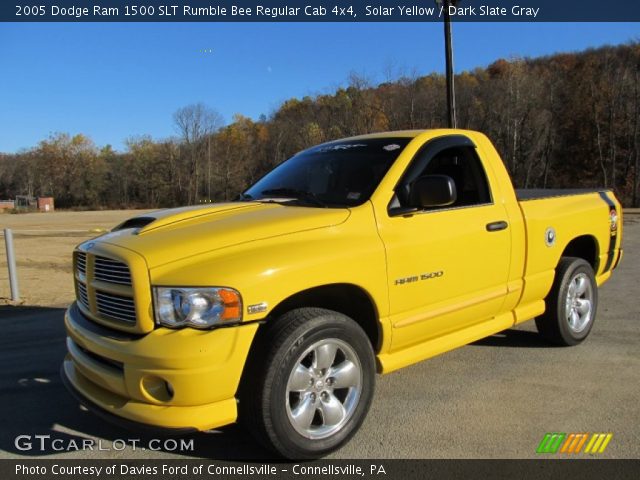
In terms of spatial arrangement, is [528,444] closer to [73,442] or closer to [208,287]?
[208,287]

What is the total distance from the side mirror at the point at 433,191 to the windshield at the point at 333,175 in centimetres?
30

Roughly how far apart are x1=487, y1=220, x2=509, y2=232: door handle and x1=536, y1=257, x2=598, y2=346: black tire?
1088 mm

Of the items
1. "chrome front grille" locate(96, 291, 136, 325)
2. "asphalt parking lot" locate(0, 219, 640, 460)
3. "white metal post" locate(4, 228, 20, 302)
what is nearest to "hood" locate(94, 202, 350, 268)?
"chrome front grille" locate(96, 291, 136, 325)

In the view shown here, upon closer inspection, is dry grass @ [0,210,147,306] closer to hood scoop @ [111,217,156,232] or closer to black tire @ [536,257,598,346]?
hood scoop @ [111,217,156,232]

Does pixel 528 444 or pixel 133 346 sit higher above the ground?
pixel 133 346

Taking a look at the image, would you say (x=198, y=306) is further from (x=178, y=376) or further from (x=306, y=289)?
(x=306, y=289)

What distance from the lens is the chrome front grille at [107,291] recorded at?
9.26 feet

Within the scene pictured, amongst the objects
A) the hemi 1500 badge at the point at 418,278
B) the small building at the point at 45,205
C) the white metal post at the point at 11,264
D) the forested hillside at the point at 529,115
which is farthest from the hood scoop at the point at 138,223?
the small building at the point at 45,205

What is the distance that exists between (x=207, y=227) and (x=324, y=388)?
1.20m

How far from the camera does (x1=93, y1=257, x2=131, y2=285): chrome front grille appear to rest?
283 cm

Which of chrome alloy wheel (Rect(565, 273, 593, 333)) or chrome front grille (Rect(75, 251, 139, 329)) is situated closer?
chrome front grille (Rect(75, 251, 139, 329))
